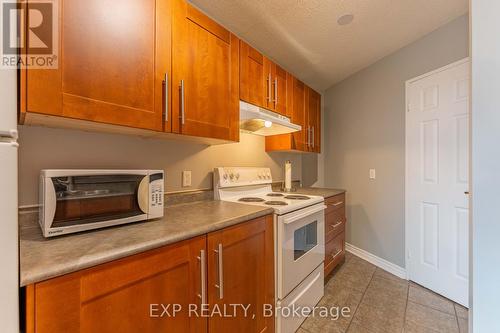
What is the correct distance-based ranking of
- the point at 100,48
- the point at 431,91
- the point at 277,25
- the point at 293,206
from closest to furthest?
the point at 100,48, the point at 293,206, the point at 277,25, the point at 431,91

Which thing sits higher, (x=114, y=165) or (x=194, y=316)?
(x=114, y=165)

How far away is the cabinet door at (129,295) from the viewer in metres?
0.62

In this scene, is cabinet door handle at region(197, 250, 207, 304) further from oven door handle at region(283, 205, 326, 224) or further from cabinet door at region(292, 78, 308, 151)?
cabinet door at region(292, 78, 308, 151)

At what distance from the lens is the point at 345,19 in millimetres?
1892

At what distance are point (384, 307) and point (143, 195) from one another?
2.16 meters

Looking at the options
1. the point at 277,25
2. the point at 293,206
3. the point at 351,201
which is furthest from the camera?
the point at 351,201

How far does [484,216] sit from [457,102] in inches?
75.8

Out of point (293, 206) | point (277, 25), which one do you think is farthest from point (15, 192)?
point (277, 25)

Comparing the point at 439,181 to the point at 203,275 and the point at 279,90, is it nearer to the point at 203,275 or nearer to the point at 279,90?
the point at 279,90

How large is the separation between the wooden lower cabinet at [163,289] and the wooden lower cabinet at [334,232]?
1.08 meters

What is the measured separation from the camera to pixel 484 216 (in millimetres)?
576

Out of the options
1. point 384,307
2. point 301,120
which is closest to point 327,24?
point 301,120

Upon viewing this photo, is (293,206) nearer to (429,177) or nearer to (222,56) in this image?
(222,56)

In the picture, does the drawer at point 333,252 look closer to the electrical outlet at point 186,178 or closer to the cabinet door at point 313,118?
the cabinet door at point 313,118
